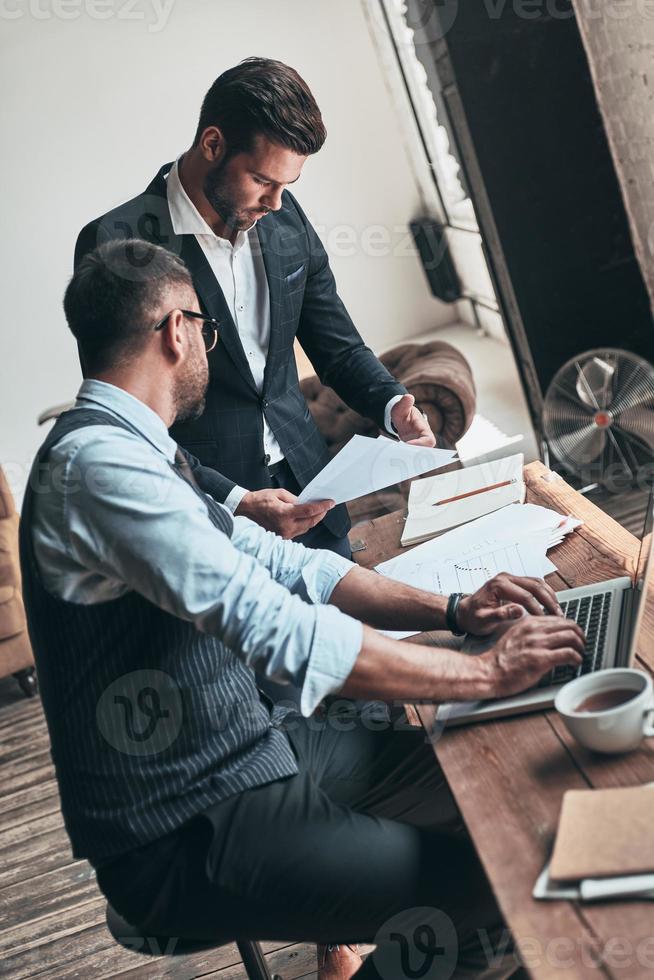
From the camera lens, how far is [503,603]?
145cm

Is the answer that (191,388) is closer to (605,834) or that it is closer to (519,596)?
(519,596)

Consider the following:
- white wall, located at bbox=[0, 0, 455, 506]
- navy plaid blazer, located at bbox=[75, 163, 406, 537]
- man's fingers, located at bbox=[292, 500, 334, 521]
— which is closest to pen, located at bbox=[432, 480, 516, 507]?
navy plaid blazer, located at bbox=[75, 163, 406, 537]

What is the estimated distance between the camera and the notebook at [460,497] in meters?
1.96

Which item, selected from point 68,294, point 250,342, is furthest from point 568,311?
point 68,294

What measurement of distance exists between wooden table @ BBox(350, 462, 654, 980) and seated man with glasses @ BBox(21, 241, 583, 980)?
0.09m

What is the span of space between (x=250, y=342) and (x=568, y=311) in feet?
7.27

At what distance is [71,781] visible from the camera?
1344mm

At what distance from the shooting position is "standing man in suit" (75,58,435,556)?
1985 mm

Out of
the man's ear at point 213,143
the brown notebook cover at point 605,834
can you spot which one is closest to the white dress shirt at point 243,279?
the man's ear at point 213,143

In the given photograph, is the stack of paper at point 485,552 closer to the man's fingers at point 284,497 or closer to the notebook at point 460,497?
the notebook at point 460,497

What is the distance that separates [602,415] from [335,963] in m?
2.25

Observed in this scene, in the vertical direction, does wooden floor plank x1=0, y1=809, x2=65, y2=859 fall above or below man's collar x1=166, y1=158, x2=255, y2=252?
below

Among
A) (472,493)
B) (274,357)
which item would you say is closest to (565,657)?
(472,493)

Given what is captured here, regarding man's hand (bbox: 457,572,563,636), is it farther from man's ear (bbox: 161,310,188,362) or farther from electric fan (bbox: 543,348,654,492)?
electric fan (bbox: 543,348,654,492)
